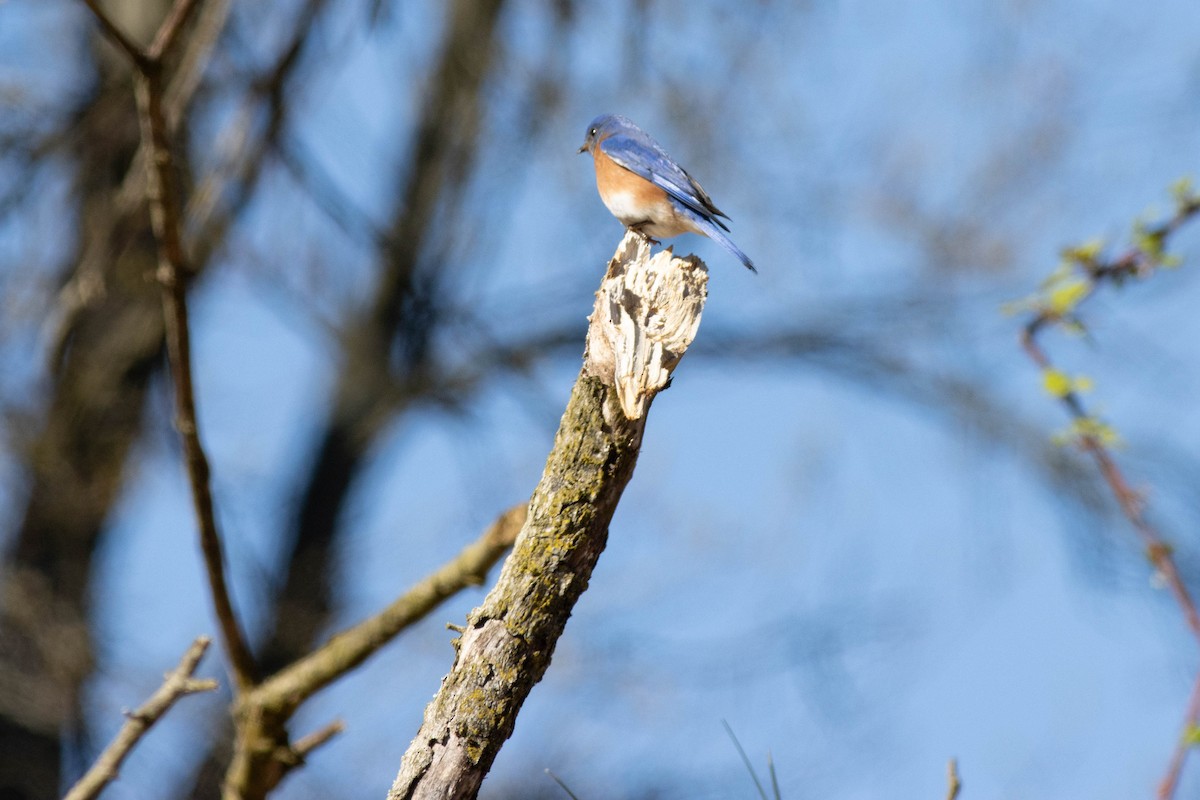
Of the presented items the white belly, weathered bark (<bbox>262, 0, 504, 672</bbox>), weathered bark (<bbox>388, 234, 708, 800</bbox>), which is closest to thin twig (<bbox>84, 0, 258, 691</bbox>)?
the white belly

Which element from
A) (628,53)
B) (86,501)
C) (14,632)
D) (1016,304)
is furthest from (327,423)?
(1016,304)

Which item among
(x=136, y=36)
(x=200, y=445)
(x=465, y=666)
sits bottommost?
(x=465, y=666)

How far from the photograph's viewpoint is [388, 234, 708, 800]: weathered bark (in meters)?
2.24

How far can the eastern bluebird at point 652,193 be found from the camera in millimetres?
3551

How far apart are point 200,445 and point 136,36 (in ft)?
16.7

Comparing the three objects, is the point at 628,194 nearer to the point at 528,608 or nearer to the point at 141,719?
the point at 528,608

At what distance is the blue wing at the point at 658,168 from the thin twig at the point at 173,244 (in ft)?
4.32

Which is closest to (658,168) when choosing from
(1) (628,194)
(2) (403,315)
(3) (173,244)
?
(1) (628,194)

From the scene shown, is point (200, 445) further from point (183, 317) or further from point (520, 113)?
point (520, 113)

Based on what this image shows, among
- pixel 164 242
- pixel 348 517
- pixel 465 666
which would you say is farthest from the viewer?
pixel 348 517

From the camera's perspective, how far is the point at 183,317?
3.29 metres

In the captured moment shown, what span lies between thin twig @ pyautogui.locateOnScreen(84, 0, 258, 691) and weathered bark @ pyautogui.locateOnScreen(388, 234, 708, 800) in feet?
4.57

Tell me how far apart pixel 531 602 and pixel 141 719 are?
1567 mm

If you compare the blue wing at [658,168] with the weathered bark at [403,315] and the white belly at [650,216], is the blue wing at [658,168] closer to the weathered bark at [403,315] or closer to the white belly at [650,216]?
the white belly at [650,216]
